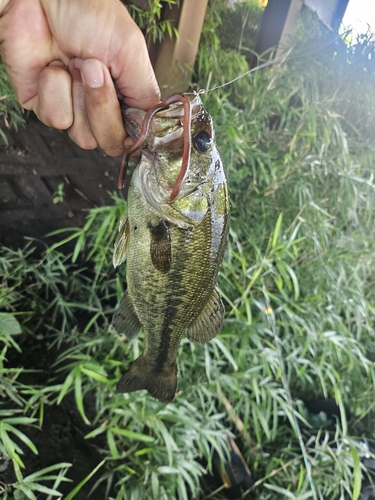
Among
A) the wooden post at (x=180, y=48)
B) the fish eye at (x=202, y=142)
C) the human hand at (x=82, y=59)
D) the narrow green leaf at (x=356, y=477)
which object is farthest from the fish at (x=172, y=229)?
the wooden post at (x=180, y=48)

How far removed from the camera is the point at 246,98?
2.65 meters

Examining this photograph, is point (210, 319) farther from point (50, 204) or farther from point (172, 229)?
point (50, 204)

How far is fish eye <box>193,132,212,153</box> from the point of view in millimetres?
1074

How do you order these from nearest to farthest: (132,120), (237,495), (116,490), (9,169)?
(132,120) < (116,490) < (237,495) < (9,169)

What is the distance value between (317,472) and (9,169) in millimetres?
2668

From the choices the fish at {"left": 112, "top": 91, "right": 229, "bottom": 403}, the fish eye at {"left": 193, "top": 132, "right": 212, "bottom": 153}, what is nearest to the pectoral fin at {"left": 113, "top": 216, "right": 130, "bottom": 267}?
the fish at {"left": 112, "top": 91, "right": 229, "bottom": 403}

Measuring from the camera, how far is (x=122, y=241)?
1216 mm

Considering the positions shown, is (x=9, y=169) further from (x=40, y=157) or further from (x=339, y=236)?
(x=339, y=236)

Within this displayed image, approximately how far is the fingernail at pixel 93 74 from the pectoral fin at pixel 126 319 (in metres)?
0.73

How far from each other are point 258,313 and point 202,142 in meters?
1.54

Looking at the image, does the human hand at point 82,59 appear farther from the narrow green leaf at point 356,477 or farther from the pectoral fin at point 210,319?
the narrow green leaf at point 356,477

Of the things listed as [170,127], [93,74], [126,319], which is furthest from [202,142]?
[126,319]

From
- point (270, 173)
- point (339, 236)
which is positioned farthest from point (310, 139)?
point (339, 236)

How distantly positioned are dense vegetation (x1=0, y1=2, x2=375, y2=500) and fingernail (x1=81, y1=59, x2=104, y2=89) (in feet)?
3.58
